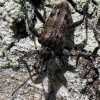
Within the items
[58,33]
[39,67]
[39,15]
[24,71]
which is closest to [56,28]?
[58,33]

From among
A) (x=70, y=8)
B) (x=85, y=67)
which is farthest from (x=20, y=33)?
(x=85, y=67)

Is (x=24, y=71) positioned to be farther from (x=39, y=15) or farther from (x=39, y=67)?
(x=39, y=15)

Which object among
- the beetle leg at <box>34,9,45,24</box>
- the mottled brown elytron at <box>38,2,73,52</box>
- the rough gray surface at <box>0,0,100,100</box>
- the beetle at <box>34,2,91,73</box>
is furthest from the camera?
the mottled brown elytron at <box>38,2,73,52</box>

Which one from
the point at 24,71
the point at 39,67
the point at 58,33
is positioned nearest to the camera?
the point at 24,71

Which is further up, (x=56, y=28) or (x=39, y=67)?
(x=56, y=28)

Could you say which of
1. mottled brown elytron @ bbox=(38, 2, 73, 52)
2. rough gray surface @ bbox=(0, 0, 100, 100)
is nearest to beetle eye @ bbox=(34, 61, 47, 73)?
rough gray surface @ bbox=(0, 0, 100, 100)

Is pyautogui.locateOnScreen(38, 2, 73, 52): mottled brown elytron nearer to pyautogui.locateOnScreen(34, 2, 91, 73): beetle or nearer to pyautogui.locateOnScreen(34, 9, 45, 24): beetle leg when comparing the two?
pyautogui.locateOnScreen(34, 2, 91, 73): beetle

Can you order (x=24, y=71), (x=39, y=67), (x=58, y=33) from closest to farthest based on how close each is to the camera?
(x=24, y=71), (x=39, y=67), (x=58, y=33)

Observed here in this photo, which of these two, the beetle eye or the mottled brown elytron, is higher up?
the mottled brown elytron
